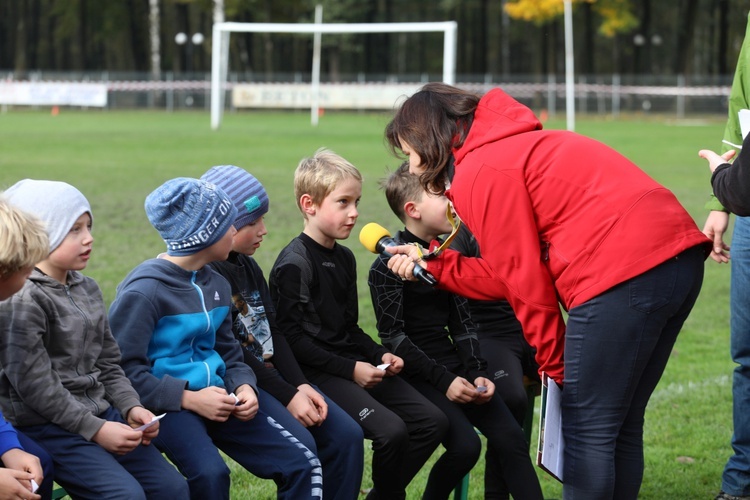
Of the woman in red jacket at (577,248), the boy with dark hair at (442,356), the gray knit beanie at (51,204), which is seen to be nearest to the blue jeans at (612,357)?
the woman in red jacket at (577,248)

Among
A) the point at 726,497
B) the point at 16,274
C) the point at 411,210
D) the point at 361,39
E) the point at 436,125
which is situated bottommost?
the point at 726,497

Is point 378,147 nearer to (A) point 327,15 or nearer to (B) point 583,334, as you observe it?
(B) point 583,334

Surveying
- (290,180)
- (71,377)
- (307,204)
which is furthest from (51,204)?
(290,180)

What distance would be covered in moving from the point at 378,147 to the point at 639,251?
22.9m

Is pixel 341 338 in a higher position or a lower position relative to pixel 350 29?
lower

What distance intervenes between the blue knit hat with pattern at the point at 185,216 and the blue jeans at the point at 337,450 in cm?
67

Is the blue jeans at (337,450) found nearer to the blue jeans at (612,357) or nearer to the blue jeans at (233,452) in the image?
the blue jeans at (233,452)

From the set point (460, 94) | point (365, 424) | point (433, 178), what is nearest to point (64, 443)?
point (365, 424)

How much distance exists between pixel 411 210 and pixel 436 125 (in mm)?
1027

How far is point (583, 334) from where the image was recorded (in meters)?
3.53

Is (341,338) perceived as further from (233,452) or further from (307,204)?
(233,452)

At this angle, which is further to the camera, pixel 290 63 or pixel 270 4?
pixel 290 63

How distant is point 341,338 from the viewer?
443 cm

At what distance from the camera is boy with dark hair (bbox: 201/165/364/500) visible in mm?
3953
